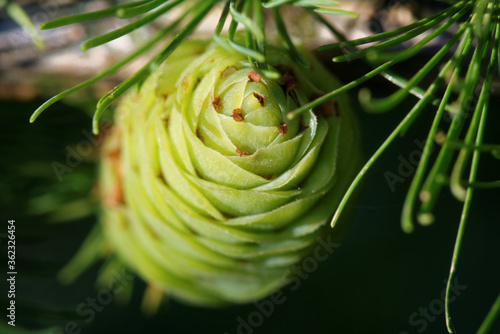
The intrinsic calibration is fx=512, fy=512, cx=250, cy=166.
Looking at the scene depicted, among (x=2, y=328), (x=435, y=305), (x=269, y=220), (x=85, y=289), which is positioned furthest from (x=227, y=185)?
(x=85, y=289)

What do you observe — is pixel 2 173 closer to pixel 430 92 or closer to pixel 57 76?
pixel 57 76

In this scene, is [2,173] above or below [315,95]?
below

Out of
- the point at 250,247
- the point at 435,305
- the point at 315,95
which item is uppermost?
the point at 315,95

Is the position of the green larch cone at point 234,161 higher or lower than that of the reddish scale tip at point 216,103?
lower

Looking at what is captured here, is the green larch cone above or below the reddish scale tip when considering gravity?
below
